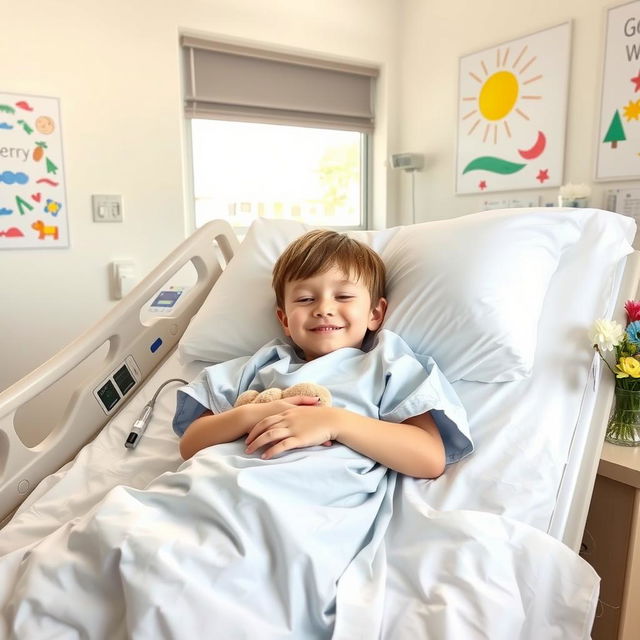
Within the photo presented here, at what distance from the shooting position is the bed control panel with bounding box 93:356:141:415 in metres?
1.35

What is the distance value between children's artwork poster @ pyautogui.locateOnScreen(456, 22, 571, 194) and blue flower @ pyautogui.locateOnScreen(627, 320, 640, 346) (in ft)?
4.58

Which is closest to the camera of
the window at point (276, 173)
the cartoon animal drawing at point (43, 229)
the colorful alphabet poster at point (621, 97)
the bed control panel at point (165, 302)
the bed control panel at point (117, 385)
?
the bed control panel at point (117, 385)

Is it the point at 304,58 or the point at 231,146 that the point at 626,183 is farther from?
the point at 231,146

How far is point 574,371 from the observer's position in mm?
1075

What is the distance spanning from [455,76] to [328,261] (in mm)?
1919

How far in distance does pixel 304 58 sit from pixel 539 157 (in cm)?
117

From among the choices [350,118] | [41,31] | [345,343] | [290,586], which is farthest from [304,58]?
[290,586]

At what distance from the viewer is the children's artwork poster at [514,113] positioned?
7.44 feet

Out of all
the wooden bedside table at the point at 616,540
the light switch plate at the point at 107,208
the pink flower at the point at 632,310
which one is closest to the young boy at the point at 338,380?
the wooden bedside table at the point at 616,540

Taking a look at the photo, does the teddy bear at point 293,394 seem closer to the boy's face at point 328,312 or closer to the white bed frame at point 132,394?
the boy's face at point 328,312

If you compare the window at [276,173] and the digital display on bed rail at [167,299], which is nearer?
the digital display on bed rail at [167,299]

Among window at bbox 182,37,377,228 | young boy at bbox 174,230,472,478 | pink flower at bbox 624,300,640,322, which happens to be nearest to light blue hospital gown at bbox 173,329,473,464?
young boy at bbox 174,230,472,478

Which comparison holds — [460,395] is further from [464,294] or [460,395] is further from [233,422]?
[233,422]

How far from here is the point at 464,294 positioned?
1.12 m
